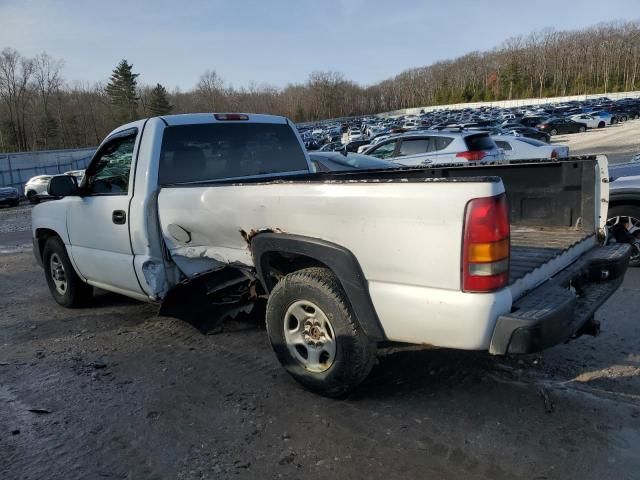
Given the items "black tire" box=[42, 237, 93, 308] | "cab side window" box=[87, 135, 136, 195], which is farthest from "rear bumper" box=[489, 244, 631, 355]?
"black tire" box=[42, 237, 93, 308]

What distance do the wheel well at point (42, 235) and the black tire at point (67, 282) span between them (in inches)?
2.7

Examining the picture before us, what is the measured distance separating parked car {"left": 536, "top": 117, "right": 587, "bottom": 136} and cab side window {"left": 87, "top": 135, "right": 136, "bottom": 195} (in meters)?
45.4

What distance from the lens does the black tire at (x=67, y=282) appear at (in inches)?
222

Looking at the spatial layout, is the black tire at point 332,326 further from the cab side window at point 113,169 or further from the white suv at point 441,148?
the white suv at point 441,148

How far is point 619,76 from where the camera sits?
323ft

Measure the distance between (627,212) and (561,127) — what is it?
43.3 meters

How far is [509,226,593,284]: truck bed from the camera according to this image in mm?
3086

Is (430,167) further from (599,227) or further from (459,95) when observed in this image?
(459,95)

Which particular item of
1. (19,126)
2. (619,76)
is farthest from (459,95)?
(19,126)

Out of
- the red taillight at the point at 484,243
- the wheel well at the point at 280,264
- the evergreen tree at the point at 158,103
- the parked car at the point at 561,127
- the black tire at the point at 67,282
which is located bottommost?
the black tire at the point at 67,282

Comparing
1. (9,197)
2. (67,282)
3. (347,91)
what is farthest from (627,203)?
(347,91)

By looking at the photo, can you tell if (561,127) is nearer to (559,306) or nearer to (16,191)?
(16,191)

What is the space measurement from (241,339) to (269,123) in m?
2.16

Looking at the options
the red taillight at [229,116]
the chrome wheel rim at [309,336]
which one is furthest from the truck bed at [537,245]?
the red taillight at [229,116]
